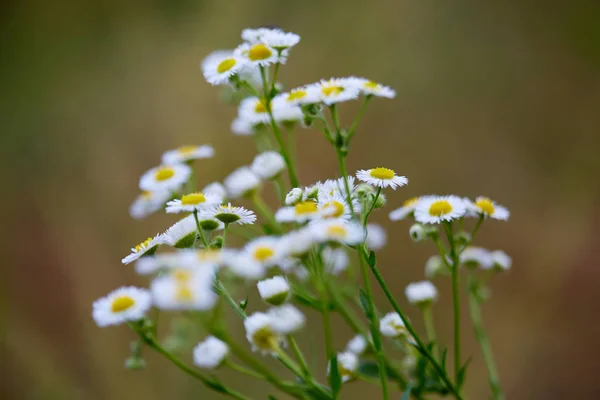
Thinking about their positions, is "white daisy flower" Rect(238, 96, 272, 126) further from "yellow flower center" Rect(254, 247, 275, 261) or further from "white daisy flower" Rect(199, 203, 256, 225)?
"yellow flower center" Rect(254, 247, 275, 261)

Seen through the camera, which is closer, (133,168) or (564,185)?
(564,185)

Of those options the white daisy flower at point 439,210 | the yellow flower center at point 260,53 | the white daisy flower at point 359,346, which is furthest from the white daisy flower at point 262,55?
the white daisy flower at point 359,346

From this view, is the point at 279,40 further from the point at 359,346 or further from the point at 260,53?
the point at 359,346

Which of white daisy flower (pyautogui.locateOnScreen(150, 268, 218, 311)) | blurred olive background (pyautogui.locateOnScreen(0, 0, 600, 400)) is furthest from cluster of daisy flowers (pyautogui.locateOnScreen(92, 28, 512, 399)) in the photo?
blurred olive background (pyautogui.locateOnScreen(0, 0, 600, 400))

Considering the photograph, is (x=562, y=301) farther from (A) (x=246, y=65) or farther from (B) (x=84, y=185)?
(B) (x=84, y=185)

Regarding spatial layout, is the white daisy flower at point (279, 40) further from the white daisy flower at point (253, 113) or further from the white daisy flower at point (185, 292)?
the white daisy flower at point (185, 292)

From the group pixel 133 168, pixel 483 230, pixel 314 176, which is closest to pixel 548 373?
pixel 483 230
